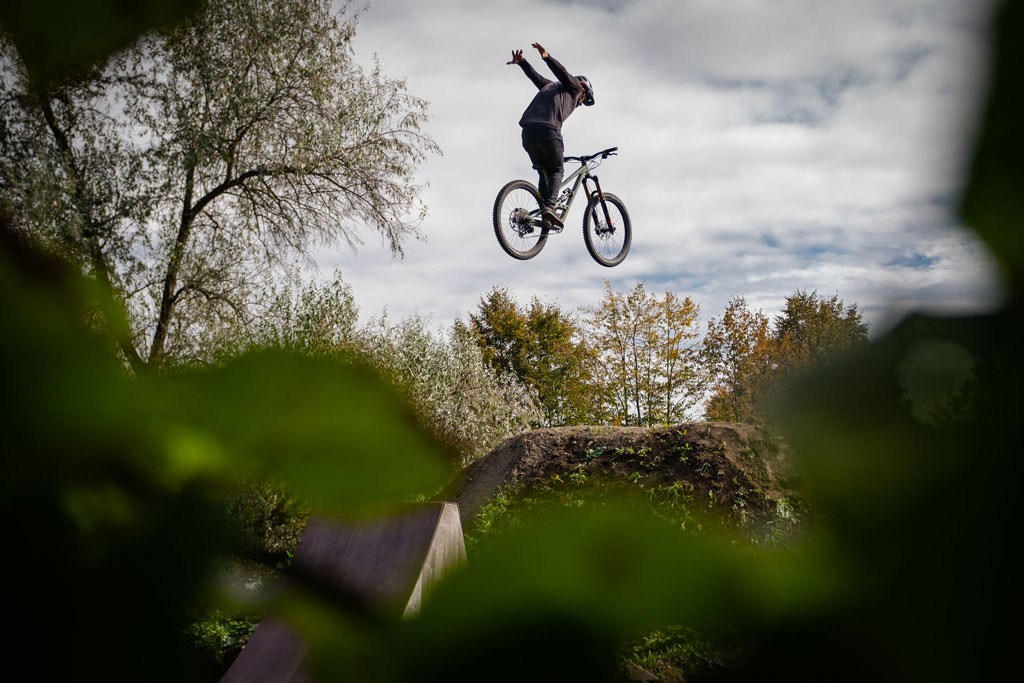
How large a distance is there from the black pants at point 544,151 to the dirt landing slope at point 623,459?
2393 millimetres

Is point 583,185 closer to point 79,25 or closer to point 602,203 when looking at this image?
point 602,203

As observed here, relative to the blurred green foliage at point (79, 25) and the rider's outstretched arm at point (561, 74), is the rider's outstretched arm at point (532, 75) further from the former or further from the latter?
the blurred green foliage at point (79, 25)

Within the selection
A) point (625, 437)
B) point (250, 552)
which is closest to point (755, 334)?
point (625, 437)

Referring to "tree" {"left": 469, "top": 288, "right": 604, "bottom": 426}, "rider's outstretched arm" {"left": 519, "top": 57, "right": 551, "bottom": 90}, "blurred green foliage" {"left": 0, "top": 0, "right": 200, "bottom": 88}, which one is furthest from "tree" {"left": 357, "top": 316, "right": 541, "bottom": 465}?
"blurred green foliage" {"left": 0, "top": 0, "right": 200, "bottom": 88}

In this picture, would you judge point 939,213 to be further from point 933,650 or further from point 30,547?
point 30,547

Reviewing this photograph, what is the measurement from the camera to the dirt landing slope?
319 cm

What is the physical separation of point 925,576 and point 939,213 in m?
0.06

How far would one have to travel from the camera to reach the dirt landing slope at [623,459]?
3.19 metres

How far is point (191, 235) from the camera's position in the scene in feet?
19.6

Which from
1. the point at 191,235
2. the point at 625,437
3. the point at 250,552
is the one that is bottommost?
the point at 625,437

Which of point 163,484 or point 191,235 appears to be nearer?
point 163,484

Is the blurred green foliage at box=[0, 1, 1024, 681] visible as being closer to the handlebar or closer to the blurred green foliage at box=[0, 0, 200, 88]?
the blurred green foliage at box=[0, 0, 200, 88]

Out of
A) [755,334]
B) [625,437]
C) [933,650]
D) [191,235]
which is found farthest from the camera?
[755,334]

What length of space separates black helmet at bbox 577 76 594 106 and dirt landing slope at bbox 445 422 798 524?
373cm
